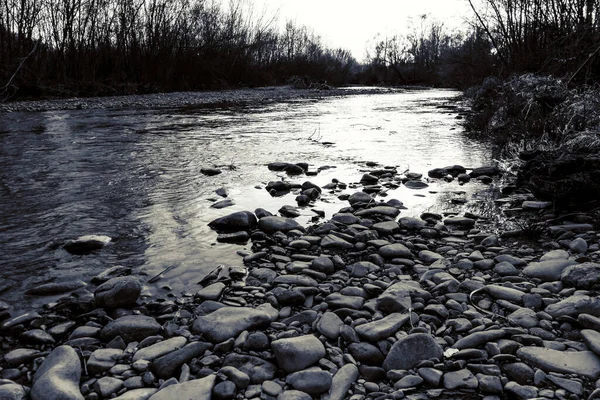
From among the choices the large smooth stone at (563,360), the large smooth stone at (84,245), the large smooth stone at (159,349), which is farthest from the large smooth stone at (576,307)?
the large smooth stone at (84,245)

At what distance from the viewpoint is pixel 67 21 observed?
2177cm

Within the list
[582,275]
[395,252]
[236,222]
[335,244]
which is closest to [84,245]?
[236,222]

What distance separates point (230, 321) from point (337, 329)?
51cm

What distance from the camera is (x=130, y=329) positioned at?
2170 mm

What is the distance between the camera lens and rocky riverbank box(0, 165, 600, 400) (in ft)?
5.78

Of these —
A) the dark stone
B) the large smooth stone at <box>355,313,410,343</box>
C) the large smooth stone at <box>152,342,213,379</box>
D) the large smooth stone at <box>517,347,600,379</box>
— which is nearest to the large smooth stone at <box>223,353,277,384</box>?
the large smooth stone at <box>152,342,213,379</box>

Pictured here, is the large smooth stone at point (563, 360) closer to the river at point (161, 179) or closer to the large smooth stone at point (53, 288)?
the river at point (161, 179)

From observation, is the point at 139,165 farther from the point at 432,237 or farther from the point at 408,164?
the point at 432,237

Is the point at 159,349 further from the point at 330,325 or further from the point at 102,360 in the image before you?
the point at 330,325

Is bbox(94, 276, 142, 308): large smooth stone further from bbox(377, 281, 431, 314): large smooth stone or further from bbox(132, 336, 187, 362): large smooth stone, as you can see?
bbox(377, 281, 431, 314): large smooth stone

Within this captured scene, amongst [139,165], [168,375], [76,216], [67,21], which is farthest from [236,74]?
[168,375]

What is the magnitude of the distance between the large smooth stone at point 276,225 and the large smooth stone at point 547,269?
1.69 metres

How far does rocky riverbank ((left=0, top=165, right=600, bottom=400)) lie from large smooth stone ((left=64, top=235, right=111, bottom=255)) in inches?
0.5

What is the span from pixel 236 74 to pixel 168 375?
32126mm
